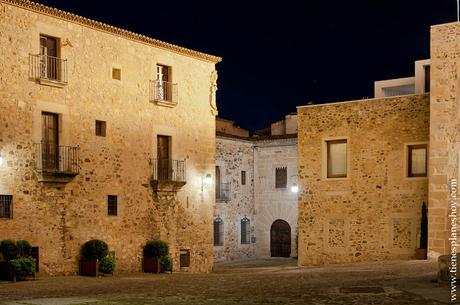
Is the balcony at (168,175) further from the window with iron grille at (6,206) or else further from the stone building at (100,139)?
the window with iron grille at (6,206)

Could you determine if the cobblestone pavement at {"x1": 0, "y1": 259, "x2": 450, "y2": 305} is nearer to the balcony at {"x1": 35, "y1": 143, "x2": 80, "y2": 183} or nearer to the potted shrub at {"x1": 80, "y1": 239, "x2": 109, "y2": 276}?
the balcony at {"x1": 35, "y1": 143, "x2": 80, "y2": 183}

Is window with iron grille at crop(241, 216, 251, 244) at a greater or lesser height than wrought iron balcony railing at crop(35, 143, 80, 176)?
lesser

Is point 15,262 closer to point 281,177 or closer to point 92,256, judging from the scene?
point 92,256

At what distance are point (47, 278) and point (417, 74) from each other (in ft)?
49.5

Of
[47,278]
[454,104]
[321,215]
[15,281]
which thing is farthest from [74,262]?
[454,104]

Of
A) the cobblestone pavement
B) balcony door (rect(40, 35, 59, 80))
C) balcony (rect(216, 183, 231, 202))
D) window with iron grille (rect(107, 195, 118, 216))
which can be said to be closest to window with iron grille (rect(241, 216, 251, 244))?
balcony (rect(216, 183, 231, 202))

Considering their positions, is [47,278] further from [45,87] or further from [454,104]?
[454,104]

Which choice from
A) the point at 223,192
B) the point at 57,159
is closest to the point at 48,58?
the point at 57,159

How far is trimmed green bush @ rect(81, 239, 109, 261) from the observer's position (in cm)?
2072

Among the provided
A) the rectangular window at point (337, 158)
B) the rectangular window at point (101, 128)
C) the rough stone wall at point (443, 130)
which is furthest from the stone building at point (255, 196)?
the rough stone wall at point (443, 130)

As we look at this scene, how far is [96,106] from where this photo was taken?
852 inches

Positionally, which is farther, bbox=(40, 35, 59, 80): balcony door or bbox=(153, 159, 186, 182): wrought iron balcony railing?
bbox=(153, 159, 186, 182): wrought iron balcony railing

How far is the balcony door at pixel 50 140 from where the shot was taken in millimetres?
19984

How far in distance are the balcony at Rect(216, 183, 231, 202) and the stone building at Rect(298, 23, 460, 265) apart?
1046 centimetres
